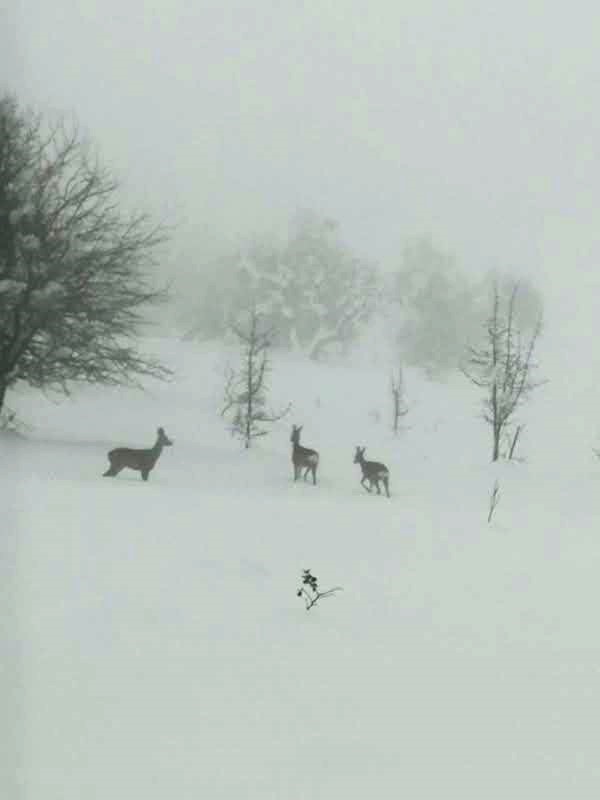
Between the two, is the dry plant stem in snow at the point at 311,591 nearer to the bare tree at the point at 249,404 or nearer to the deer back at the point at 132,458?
the deer back at the point at 132,458

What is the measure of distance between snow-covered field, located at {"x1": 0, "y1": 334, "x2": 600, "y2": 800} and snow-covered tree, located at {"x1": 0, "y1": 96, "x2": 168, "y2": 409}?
3.35 meters

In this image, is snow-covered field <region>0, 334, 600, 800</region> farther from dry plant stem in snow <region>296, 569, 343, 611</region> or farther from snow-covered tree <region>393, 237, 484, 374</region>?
snow-covered tree <region>393, 237, 484, 374</region>

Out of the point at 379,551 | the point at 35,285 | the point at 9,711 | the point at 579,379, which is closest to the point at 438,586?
the point at 379,551

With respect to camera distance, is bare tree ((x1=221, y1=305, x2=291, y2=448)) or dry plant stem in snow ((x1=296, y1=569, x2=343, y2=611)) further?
bare tree ((x1=221, y1=305, x2=291, y2=448))

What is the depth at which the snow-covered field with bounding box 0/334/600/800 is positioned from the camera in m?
3.94

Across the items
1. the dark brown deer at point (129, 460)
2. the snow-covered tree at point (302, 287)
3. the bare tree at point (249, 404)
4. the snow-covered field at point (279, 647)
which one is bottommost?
the snow-covered field at point (279, 647)

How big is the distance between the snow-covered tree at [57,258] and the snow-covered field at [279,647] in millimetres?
3353

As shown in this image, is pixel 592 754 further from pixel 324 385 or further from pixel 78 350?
pixel 324 385

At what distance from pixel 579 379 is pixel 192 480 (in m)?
34.7

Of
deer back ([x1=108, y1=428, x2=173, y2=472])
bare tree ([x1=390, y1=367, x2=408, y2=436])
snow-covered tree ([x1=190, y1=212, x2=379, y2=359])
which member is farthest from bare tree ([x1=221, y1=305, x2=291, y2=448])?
snow-covered tree ([x1=190, y1=212, x2=379, y2=359])

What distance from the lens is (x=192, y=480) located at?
13.0 m

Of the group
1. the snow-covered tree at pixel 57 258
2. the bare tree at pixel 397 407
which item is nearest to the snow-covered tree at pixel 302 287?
the bare tree at pixel 397 407

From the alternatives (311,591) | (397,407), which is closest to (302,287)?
(397,407)

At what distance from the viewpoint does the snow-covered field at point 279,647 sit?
394cm
